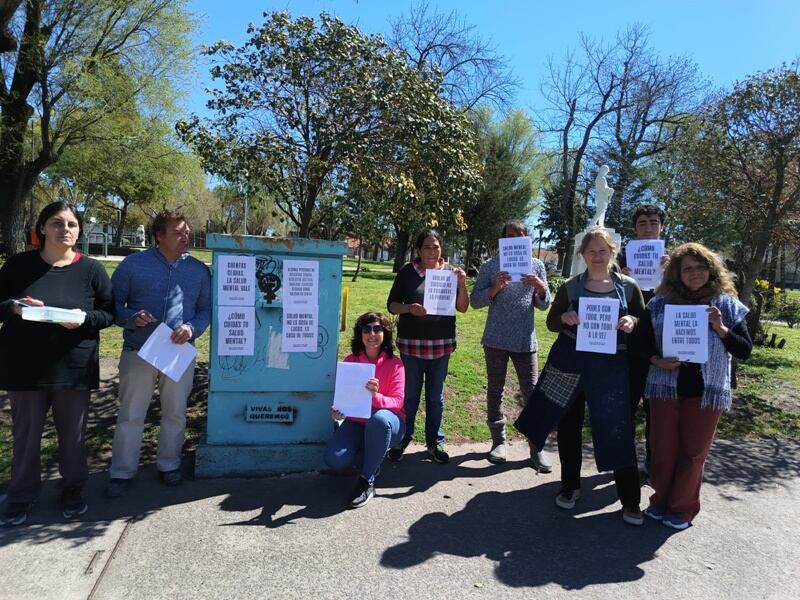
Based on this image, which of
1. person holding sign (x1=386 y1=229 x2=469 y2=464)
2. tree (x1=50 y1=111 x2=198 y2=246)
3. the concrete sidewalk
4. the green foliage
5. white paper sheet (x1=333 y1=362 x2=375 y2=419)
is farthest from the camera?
tree (x1=50 y1=111 x2=198 y2=246)

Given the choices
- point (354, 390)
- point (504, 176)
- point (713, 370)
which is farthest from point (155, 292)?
point (504, 176)

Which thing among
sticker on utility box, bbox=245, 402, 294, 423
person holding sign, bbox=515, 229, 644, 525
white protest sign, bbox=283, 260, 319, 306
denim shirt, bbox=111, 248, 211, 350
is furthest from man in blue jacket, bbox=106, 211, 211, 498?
person holding sign, bbox=515, 229, 644, 525

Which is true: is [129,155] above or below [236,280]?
above

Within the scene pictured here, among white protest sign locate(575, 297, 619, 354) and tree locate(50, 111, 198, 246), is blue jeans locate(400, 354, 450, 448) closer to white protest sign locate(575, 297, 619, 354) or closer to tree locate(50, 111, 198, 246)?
white protest sign locate(575, 297, 619, 354)

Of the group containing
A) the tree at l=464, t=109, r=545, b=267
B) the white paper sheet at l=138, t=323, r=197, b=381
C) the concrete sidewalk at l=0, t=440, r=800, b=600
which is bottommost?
the concrete sidewalk at l=0, t=440, r=800, b=600

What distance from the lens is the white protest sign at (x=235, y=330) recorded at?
3789mm

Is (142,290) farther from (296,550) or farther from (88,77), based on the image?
(88,77)

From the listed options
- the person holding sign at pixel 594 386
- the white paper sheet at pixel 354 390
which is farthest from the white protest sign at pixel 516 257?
the white paper sheet at pixel 354 390

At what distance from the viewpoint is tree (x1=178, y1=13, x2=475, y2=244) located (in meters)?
4.58

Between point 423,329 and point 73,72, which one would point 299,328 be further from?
point 73,72

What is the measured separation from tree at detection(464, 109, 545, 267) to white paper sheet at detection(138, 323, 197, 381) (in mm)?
24960

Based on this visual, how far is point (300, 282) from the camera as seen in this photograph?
3.88 metres

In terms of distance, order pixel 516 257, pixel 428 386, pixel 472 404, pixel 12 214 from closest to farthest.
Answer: pixel 516 257 → pixel 428 386 → pixel 472 404 → pixel 12 214

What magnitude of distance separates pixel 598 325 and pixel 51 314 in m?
3.28
